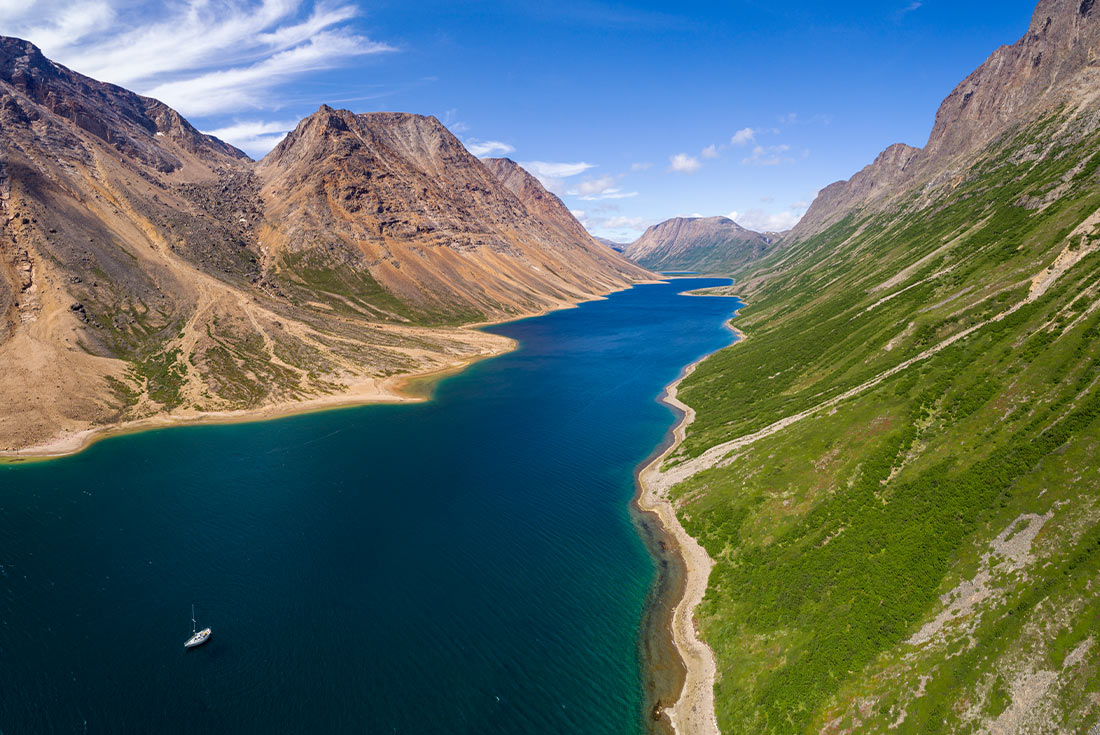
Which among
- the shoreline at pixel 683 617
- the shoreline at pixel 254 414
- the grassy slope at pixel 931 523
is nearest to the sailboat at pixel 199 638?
the shoreline at pixel 683 617

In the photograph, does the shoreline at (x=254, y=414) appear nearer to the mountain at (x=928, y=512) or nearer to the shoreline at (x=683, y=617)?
the shoreline at (x=683, y=617)

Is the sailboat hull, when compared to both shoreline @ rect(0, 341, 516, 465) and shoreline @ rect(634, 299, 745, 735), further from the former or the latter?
shoreline @ rect(0, 341, 516, 465)

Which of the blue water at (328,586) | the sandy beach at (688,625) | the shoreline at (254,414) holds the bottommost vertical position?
the sandy beach at (688,625)

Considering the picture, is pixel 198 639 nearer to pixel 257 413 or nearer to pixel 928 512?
pixel 928 512

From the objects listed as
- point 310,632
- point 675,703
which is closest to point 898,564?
point 675,703

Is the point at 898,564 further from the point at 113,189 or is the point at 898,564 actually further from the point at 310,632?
the point at 113,189

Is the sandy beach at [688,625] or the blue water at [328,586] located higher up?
the blue water at [328,586]

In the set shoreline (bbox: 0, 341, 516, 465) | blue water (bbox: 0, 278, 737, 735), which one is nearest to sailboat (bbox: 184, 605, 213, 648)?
blue water (bbox: 0, 278, 737, 735)

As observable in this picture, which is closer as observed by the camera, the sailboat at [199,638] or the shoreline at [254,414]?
the sailboat at [199,638]
